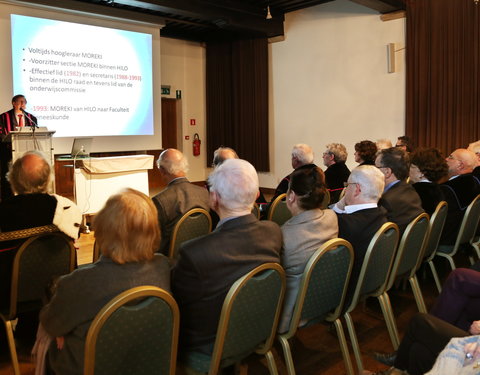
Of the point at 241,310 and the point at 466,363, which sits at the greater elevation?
the point at 241,310

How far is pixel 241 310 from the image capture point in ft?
5.32

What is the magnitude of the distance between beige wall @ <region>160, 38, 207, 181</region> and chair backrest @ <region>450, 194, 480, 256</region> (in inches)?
310

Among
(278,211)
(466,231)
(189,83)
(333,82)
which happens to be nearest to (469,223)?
(466,231)

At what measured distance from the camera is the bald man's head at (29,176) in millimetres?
2359

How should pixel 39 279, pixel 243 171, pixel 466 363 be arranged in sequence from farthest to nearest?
pixel 39 279 → pixel 243 171 → pixel 466 363

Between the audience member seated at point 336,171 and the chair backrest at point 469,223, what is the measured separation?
135 cm

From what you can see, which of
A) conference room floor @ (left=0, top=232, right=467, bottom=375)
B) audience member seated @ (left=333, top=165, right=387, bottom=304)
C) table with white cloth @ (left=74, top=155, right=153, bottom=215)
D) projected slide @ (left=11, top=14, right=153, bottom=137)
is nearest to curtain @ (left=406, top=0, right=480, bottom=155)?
conference room floor @ (left=0, top=232, right=467, bottom=375)

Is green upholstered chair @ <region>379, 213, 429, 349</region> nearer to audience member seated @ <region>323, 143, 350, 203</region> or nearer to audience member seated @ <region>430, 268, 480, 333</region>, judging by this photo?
audience member seated @ <region>430, 268, 480, 333</region>

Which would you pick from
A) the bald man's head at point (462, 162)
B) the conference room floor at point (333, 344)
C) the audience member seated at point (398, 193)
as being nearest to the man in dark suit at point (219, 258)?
the conference room floor at point (333, 344)

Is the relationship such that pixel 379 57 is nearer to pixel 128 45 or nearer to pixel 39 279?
pixel 128 45

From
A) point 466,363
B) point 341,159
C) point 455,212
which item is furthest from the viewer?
point 341,159

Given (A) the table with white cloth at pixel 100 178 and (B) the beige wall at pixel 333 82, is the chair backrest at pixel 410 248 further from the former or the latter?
(B) the beige wall at pixel 333 82

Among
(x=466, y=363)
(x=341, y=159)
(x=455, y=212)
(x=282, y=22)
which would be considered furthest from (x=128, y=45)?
(x=466, y=363)

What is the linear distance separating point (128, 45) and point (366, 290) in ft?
23.0
